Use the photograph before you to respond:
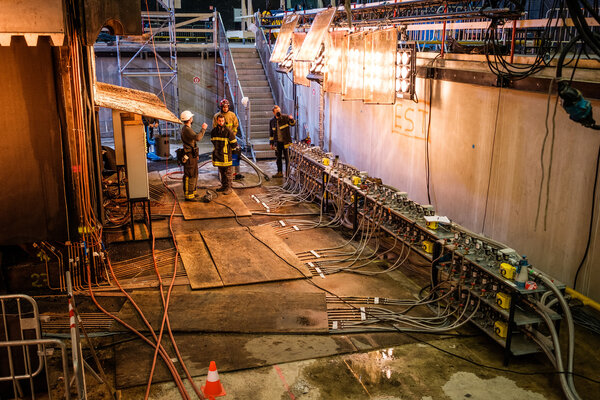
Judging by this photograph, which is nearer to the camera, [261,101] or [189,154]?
[189,154]

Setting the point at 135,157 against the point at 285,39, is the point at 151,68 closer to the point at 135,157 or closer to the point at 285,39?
the point at 285,39

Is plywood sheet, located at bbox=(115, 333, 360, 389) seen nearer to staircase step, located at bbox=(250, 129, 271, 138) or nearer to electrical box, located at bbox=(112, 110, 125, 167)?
electrical box, located at bbox=(112, 110, 125, 167)

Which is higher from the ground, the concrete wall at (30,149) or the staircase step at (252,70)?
the staircase step at (252,70)

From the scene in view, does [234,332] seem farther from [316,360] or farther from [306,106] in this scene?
[306,106]

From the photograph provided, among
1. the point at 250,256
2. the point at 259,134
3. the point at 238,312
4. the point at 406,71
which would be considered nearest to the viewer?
the point at 238,312

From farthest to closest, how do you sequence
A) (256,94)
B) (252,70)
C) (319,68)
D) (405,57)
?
1. (252,70)
2. (256,94)
3. (319,68)
4. (405,57)

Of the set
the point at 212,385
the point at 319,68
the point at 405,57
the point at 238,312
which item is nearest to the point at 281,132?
the point at 319,68

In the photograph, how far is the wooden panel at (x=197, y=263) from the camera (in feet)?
31.3

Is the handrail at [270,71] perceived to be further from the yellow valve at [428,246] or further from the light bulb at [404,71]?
the yellow valve at [428,246]

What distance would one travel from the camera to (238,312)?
8367 millimetres

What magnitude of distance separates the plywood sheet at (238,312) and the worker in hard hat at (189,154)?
18.7 feet

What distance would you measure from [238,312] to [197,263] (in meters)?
2.30

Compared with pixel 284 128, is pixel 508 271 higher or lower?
lower

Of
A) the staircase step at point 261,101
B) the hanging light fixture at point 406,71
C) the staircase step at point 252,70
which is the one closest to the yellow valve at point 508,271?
the hanging light fixture at point 406,71
